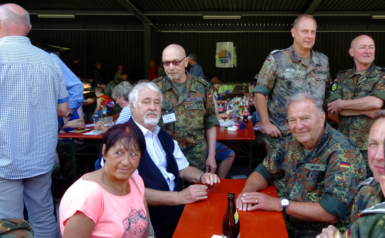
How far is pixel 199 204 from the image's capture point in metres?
1.96

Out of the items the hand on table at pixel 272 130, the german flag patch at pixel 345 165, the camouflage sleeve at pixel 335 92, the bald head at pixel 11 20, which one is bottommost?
the german flag patch at pixel 345 165

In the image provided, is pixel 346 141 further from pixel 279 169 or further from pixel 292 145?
pixel 279 169

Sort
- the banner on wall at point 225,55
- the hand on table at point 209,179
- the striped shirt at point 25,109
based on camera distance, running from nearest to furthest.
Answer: the striped shirt at point 25,109, the hand on table at point 209,179, the banner on wall at point 225,55

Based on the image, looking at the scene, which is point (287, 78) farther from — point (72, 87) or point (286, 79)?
point (72, 87)

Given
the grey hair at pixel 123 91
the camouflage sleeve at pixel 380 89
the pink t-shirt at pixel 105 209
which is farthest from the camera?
the grey hair at pixel 123 91

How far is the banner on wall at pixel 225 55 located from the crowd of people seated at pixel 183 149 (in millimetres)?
12322

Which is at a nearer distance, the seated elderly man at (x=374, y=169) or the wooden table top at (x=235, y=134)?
the seated elderly man at (x=374, y=169)

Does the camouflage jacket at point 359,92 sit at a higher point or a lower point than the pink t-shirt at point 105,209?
higher

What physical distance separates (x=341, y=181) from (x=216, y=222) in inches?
26.9

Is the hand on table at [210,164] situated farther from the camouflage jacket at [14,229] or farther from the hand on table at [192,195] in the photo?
the camouflage jacket at [14,229]

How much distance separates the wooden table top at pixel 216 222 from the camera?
5.21 feet

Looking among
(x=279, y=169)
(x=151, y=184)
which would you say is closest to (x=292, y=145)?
(x=279, y=169)

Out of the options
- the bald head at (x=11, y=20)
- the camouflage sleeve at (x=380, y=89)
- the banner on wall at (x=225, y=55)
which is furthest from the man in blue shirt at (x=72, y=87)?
the banner on wall at (x=225, y=55)

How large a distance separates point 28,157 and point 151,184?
810 mm
